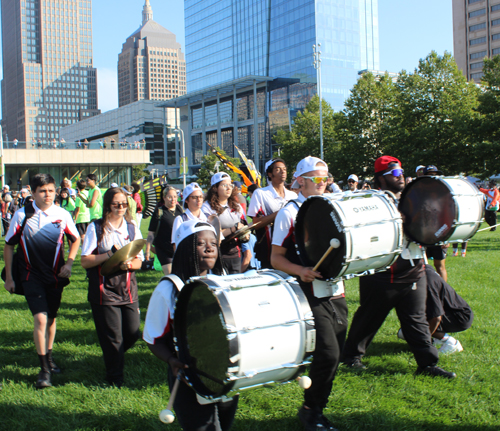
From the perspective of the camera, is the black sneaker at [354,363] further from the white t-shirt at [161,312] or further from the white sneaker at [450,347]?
the white t-shirt at [161,312]

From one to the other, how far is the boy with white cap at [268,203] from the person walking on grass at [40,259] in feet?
6.85

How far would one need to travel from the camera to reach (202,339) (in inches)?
93.3

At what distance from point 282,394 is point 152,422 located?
1.15 m

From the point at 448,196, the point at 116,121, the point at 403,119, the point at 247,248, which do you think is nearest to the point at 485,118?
the point at 403,119

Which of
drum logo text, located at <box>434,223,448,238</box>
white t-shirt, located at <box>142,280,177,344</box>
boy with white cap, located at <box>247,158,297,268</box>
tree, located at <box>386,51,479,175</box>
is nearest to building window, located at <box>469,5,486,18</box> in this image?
tree, located at <box>386,51,479,175</box>

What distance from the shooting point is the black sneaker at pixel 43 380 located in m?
4.42

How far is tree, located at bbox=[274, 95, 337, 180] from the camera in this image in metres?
46.6

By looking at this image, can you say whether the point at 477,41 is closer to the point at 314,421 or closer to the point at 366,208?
the point at 366,208

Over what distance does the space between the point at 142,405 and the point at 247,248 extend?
129 inches

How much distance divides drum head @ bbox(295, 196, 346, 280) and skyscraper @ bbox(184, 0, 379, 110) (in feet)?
240

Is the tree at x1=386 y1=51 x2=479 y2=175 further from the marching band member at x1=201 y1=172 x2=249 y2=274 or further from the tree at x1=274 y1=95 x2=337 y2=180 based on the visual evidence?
the marching band member at x1=201 y1=172 x2=249 y2=274

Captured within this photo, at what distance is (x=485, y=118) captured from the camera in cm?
3020

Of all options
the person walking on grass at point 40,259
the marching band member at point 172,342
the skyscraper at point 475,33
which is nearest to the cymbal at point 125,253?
the person walking on grass at point 40,259

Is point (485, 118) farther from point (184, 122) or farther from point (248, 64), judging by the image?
point (184, 122)
